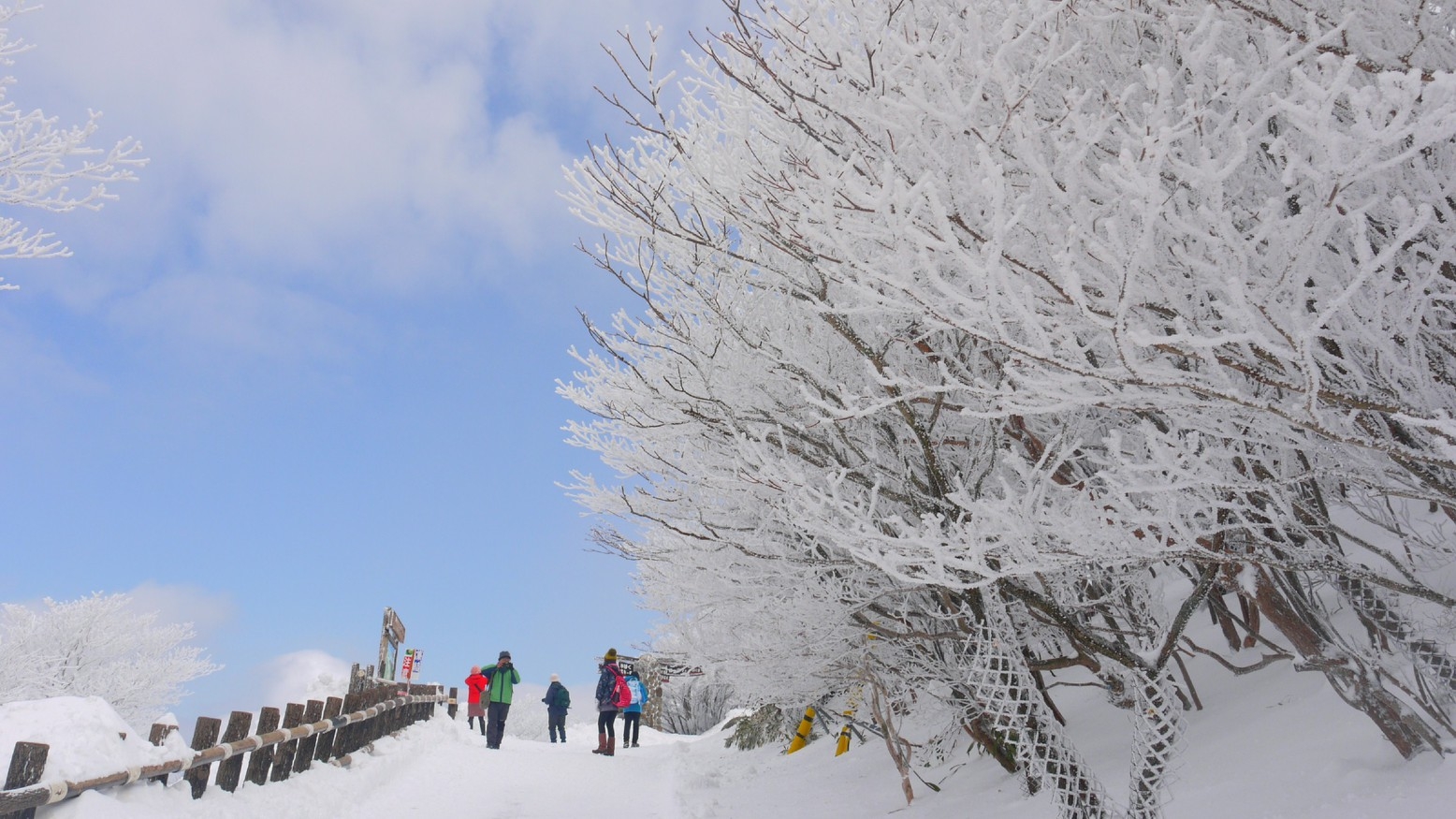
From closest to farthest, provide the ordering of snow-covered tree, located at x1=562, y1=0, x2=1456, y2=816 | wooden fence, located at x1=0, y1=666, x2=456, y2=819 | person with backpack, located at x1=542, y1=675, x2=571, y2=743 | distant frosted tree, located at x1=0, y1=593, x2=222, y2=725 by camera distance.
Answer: snow-covered tree, located at x1=562, y1=0, x2=1456, y2=816
wooden fence, located at x1=0, y1=666, x2=456, y2=819
person with backpack, located at x1=542, y1=675, x2=571, y2=743
distant frosted tree, located at x1=0, y1=593, x2=222, y2=725

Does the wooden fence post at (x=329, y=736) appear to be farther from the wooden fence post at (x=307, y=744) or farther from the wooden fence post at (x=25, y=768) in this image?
the wooden fence post at (x=25, y=768)

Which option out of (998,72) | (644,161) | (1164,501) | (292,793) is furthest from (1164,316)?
(292,793)

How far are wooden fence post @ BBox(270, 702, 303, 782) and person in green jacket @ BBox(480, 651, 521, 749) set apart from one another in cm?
558

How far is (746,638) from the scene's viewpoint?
6.02 metres

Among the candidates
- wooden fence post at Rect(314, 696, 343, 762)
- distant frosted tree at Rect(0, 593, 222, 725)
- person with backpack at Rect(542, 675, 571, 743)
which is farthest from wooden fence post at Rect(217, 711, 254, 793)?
distant frosted tree at Rect(0, 593, 222, 725)

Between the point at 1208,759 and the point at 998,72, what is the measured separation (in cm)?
425

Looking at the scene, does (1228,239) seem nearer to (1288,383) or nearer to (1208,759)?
(1288,383)

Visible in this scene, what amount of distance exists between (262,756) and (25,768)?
2.72 m

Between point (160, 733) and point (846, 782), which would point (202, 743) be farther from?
point (846, 782)

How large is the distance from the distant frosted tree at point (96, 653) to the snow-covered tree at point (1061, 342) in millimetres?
28658

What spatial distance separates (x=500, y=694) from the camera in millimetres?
12492

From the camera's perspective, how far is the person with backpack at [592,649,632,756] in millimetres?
12039

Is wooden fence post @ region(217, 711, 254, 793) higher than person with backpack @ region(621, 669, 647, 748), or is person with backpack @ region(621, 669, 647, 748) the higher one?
person with backpack @ region(621, 669, 647, 748)

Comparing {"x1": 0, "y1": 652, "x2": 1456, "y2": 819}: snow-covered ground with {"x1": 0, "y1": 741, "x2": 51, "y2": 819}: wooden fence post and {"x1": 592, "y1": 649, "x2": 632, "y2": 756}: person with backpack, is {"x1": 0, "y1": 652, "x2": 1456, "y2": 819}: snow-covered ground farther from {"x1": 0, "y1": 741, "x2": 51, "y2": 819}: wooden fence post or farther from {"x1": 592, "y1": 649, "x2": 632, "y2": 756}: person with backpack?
{"x1": 592, "y1": 649, "x2": 632, "y2": 756}: person with backpack
